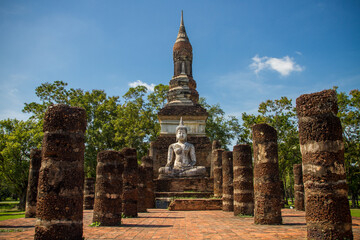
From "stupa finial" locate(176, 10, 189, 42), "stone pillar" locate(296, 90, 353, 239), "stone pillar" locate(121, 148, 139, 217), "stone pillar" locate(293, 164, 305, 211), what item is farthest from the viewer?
"stupa finial" locate(176, 10, 189, 42)

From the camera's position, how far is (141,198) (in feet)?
48.8

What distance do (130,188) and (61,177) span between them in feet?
19.8

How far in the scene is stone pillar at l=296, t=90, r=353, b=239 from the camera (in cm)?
630

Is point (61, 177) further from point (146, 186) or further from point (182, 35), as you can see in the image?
point (182, 35)

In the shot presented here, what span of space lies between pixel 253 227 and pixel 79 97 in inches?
1013

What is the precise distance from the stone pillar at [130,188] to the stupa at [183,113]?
1221cm

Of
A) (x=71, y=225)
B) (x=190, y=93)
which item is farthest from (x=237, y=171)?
(x=190, y=93)

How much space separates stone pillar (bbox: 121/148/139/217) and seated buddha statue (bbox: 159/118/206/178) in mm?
8701

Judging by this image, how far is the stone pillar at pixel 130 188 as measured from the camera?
12.1 m

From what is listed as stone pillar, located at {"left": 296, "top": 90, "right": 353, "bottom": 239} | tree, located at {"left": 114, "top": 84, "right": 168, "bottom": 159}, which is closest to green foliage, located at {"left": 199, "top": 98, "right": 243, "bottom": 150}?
tree, located at {"left": 114, "top": 84, "right": 168, "bottom": 159}

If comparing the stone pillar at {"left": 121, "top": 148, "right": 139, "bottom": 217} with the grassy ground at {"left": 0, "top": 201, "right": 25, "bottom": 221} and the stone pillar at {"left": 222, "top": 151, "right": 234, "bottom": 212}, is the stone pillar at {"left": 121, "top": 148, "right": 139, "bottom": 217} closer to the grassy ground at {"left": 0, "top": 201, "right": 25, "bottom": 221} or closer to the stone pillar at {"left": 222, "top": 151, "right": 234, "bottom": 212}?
the stone pillar at {"left": 222, "top": 151, "right": 234, "bottom": 212}

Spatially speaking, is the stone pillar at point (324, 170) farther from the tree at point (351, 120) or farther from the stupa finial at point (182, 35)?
the stupa finial at point (182, 35)

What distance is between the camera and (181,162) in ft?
71.6

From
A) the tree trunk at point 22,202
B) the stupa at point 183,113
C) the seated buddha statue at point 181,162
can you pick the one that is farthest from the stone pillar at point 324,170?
the tree trunk at point 22,202
